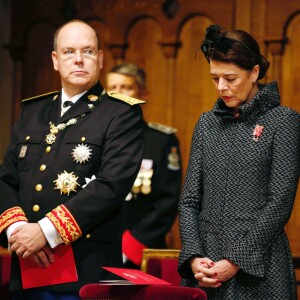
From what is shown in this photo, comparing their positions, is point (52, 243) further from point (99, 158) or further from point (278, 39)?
point (278, 39)

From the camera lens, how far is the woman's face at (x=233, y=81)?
10.9 feet

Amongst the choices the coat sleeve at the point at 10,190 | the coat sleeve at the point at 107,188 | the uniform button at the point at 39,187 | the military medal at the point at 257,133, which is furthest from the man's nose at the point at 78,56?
the military medal at the point at 257,133

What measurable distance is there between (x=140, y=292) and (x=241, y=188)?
56cm

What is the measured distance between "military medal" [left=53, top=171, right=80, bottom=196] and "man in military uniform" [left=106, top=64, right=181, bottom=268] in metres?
1.33

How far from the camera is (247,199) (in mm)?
3252

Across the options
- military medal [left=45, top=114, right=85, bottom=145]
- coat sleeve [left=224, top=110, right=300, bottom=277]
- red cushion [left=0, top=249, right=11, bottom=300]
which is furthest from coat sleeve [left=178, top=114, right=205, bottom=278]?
red cushion [left=0, top=249, right=11, bottom=300]

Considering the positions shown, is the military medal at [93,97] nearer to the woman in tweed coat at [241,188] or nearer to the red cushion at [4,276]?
the woman in tweed coat at [241,188]

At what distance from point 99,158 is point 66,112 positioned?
267mm

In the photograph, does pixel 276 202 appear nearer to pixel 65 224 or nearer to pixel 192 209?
pixel 192 209

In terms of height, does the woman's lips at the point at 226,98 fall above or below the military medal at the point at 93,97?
above

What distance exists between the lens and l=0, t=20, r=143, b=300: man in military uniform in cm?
343

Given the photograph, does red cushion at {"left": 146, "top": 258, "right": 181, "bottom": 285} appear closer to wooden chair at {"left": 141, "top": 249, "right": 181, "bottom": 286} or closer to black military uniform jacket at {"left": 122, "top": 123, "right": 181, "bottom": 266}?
wooden chair at {"left": 141, "top": 249, "right": 181, "bottom": 286}

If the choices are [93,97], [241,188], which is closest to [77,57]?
[93,97]

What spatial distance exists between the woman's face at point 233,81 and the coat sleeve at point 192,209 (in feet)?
0.64
